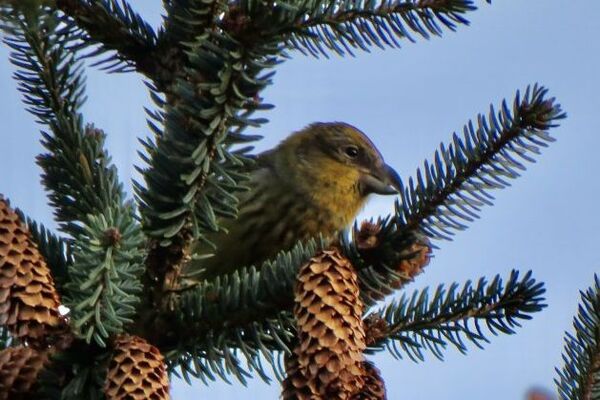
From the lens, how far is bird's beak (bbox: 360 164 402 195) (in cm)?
429

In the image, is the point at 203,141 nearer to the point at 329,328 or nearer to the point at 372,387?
the point at 329,328

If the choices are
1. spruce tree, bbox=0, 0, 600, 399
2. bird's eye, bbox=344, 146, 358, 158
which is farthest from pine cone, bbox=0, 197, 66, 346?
bird's eye, bbox=344, 146, 358, 158

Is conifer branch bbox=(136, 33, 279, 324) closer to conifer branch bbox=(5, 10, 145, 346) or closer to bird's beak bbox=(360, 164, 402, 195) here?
conifer branch bbox=(5, 10, 145, 346)

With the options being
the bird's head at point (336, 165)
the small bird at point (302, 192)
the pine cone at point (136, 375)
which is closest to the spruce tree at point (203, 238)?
the pine cone at point (136, 375)

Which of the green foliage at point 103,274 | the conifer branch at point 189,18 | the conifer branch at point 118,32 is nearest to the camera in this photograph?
the green foliage at point 103,274

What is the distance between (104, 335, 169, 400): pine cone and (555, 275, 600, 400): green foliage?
791mm

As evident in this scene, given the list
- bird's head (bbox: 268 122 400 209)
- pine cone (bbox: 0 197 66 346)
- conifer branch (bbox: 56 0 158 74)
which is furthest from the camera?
bird's head (bbox: 268 122 400 209)

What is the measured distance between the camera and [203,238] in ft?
6.72

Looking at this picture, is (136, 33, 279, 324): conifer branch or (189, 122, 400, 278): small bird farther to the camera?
(189, 122, 400, 278): small bird

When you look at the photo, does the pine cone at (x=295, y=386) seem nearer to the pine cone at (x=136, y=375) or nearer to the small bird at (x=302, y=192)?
the pine cone at (x=136, y=375)

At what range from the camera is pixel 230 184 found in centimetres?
197

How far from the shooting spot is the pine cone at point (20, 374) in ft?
6.17

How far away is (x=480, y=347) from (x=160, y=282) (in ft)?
2.20

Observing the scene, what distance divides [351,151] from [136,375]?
288cm
